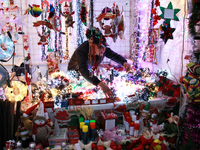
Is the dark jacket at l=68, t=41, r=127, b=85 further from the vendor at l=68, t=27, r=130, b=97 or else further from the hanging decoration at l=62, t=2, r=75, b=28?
the hanging decoration at l=62, t=2, r=75, b=28

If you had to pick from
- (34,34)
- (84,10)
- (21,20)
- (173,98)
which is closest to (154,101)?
(173,98)

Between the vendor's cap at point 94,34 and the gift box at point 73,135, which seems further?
the gift box at point 73,135

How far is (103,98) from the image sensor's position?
2.29 metres

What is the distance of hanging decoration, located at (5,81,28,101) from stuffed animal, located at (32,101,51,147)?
0.41 metres

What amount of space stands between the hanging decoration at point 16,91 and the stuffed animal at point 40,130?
16.0 inches

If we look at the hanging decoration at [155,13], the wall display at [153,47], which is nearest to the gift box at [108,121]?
the hanging decoration at [155,13]

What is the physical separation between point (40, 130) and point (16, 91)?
620 millimetres

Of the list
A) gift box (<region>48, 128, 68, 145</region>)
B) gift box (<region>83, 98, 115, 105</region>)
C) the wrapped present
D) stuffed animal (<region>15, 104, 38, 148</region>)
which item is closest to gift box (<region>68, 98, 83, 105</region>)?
gift box (<region>83, 98, 115, 105</region>)

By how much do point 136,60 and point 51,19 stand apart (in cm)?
213

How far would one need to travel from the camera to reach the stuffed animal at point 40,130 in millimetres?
1764

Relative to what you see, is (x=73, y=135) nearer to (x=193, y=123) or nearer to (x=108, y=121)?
(x=108, y=121)

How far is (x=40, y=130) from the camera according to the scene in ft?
5.79

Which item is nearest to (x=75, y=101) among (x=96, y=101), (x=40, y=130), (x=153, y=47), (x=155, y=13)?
(x=96, y=101)

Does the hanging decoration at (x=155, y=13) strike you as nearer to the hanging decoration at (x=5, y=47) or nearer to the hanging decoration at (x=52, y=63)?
the hanging decoration at (x=5, y=47)
